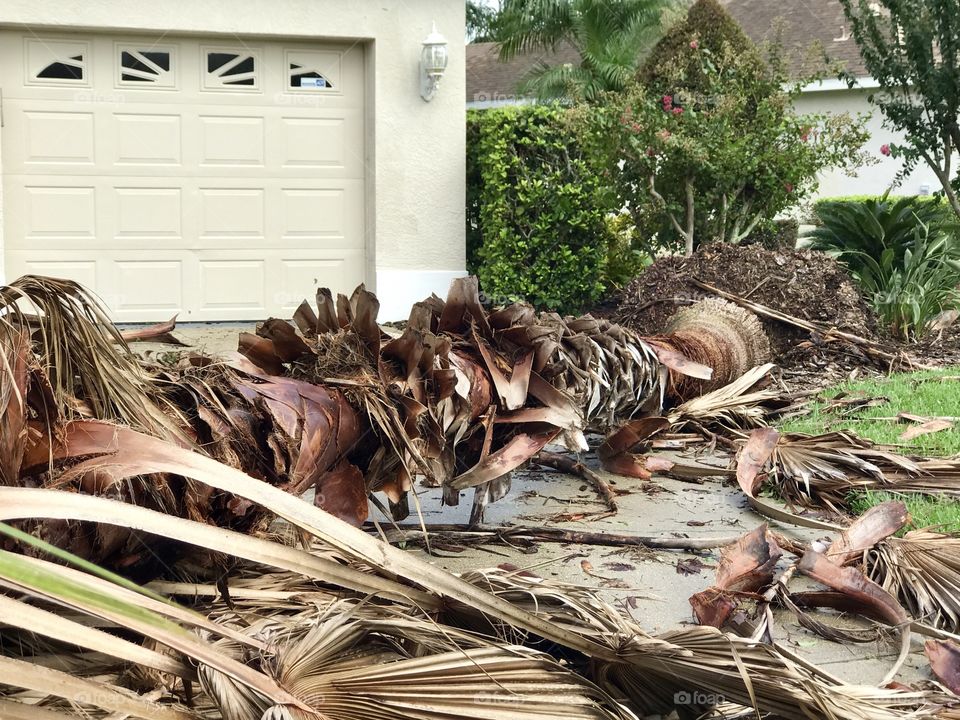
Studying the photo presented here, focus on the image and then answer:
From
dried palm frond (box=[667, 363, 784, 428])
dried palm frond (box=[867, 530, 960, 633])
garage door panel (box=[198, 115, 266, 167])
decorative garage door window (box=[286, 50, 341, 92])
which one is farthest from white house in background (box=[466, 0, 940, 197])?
dried palm frond (box=[867, 530, 960, 633])

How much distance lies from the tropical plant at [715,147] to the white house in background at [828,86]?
35.3ft

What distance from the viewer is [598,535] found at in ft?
11.1

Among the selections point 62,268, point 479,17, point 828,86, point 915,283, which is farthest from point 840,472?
point 479,17

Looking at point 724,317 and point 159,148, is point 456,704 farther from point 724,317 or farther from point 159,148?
point 159,148

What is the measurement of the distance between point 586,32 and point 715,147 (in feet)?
67.1

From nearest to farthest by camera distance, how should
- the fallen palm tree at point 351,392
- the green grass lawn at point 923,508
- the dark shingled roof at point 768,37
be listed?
the fallen palm tree at point 351,392 < the green grass lawn at point 923,508 < the dark shingled roof at point 768,37

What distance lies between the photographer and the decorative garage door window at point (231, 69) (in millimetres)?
9812

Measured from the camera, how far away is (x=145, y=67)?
966 cm

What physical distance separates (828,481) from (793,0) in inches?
1125

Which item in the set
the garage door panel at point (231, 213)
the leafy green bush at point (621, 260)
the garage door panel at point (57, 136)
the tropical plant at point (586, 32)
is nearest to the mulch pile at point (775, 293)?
the leafy green bush at point (621, 260)

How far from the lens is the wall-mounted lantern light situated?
9820 mm

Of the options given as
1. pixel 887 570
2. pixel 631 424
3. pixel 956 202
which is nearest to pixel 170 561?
pixel 887 570

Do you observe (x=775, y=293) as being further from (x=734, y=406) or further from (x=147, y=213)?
(x=147, y=213)

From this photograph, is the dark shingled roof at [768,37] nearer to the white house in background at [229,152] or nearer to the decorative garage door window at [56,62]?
the white house in background at [229,152]
